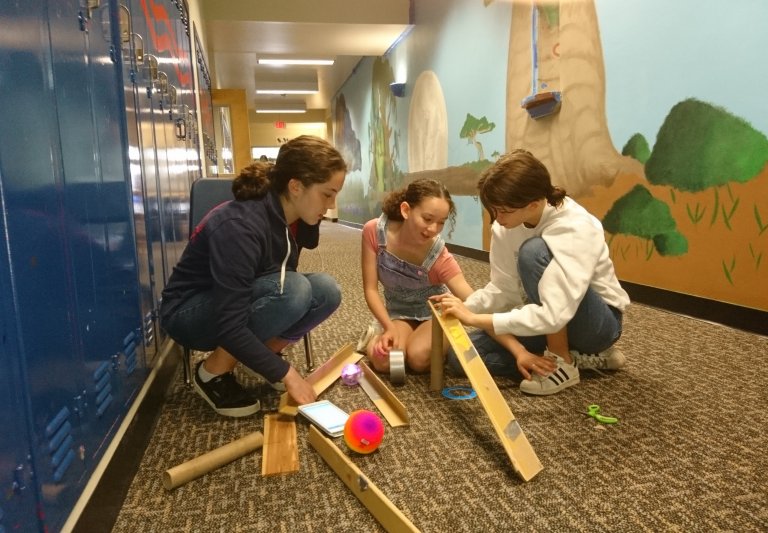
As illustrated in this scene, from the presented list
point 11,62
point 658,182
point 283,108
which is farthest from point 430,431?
point 283,108

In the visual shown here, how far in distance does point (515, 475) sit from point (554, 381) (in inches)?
17.9

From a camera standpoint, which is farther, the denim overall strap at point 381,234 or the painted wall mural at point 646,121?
the painted wall mural at point 646,121

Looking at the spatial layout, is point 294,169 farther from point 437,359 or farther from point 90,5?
point 437,359

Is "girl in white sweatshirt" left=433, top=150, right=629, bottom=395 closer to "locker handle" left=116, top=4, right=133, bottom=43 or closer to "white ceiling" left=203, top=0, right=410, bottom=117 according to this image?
"locker handle" left=116, top=4, right=133, bottom=43

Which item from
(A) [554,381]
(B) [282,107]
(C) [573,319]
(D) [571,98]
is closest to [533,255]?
(C) [573,319]

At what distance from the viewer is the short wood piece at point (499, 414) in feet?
3.22

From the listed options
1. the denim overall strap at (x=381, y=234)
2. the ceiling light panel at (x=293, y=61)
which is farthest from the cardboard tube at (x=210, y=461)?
the ceiling light panel at (x=293, y=61)

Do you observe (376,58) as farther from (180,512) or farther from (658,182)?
(180,512)

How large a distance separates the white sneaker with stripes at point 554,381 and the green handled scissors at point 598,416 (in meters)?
0.12

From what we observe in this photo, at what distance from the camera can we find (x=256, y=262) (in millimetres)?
1220

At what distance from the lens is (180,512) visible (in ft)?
2.98

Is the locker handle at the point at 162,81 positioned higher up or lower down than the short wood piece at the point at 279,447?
higher up

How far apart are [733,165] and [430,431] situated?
168 centimetres

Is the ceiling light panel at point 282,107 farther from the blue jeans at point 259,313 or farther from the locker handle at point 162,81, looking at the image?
the blue jeans at point 259,313
